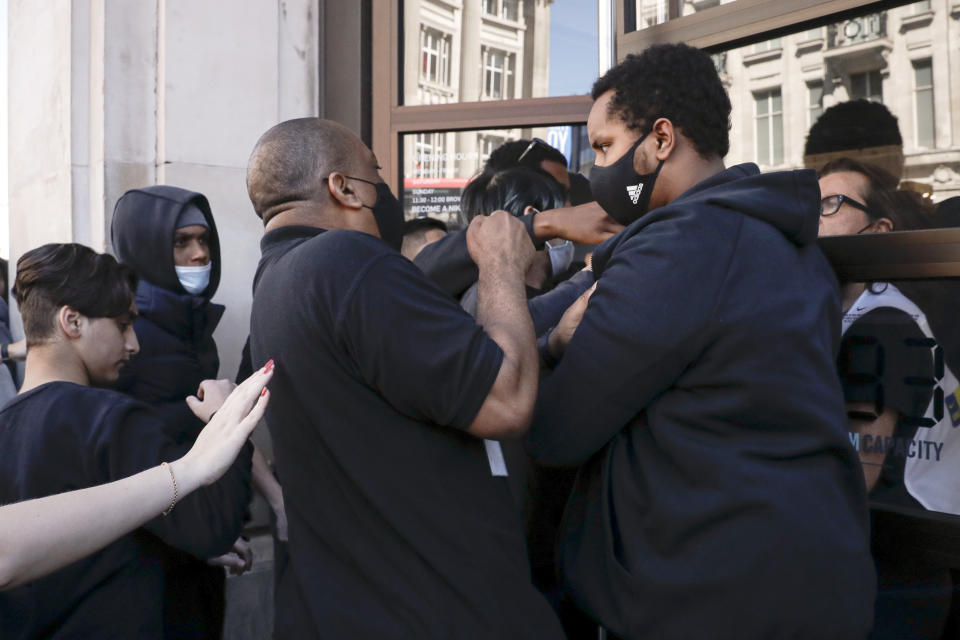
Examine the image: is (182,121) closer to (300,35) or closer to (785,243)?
(300,35)

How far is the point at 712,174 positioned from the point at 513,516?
0.81 meters

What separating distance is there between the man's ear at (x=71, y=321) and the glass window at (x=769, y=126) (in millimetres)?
2165

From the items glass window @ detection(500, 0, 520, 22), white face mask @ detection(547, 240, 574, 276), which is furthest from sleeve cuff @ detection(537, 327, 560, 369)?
glass window @ detection(500, 0, 520, 22)

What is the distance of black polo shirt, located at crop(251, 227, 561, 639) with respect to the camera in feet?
4.83

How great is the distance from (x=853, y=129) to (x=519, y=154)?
1.56 meters

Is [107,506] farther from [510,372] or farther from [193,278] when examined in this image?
[193,278]

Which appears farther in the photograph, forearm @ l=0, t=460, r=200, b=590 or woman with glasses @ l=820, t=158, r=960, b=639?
woman with glasses @ l=820, t=158, r=960, b=639

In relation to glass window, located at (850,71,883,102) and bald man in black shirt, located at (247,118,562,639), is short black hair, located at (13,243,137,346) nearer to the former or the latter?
bald man in black shirt, located at (247,118,562,639)

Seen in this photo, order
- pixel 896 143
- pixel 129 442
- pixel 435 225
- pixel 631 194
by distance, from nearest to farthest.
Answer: pixel 631 194 < pixel 129 442 < pixel 896 143 < pixel 435 225

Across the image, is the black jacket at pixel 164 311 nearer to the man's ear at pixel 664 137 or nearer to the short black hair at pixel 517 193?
the short black hair at pixel 517 193

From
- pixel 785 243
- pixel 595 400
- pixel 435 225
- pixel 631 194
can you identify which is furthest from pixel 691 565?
pixel 435 225

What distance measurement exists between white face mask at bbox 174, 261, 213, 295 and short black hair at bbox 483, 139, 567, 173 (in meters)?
1.29

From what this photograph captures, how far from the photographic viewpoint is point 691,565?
4.51ft

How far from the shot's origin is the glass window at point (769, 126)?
2697mm
